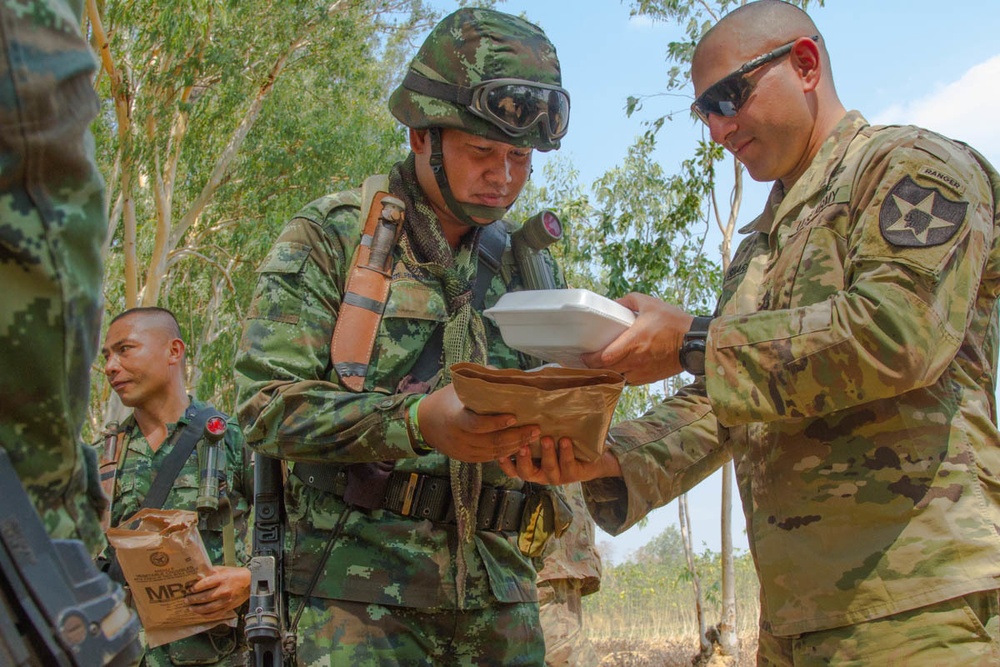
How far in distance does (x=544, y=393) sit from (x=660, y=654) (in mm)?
14064

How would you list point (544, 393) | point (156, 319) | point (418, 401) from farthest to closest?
point (156, 319) → point (418, 401) → point (544, 393)

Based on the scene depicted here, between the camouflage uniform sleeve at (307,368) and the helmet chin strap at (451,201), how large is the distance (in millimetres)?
311

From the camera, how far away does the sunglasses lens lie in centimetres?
308

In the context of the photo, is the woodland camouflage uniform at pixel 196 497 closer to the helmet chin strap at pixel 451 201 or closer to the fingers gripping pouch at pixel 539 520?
the fingers gripping pouch at pixel 539 520

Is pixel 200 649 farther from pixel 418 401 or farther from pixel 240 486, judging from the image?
pixel 418 401

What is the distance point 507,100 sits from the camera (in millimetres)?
3289

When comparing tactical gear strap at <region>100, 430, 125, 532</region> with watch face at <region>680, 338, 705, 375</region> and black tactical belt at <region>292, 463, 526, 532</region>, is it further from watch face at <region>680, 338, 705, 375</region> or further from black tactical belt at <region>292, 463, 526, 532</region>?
watch face at <region>680, 338, 705, 375</region>

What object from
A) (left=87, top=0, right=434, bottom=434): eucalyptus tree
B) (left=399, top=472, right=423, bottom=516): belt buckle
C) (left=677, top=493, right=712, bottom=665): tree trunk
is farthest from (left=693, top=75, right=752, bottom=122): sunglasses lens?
(left=87, top=0, right=434, bottom=434): eucalyptus tree

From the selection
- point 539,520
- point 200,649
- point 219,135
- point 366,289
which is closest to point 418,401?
point 366,289

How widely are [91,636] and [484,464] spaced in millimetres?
1904

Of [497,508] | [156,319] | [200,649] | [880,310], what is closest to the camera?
[880,310]

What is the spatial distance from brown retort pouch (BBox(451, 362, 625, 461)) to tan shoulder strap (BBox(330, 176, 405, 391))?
553mm

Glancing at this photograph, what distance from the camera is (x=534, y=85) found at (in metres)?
3.36

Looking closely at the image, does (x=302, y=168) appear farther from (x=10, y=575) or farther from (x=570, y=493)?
(x=10, y=575)
